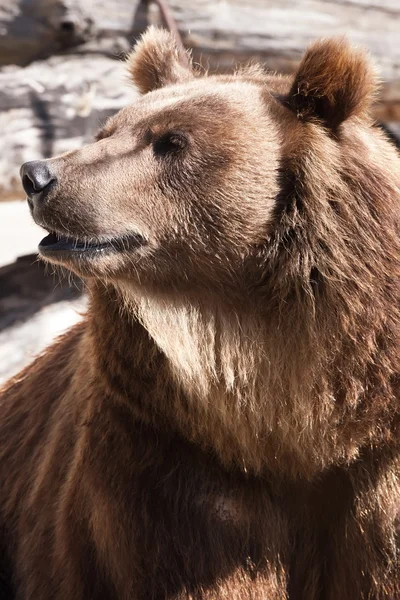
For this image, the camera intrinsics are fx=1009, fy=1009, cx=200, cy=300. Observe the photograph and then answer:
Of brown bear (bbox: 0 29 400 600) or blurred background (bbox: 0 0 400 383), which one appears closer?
brown bear (bbox: 0 29 400 600)

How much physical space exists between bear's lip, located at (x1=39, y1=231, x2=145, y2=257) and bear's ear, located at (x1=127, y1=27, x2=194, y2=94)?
32.2 inches

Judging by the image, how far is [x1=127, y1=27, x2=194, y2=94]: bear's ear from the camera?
3502 millimetres

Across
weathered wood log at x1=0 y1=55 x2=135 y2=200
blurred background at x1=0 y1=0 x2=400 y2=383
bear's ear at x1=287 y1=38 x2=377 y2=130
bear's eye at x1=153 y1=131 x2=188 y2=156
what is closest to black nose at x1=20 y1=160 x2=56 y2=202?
bear's eye at x1=153 y1=131 x2=188 y2=156

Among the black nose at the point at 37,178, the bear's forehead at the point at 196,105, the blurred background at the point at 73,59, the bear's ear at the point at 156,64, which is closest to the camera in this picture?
the black nose at the point at 37,178

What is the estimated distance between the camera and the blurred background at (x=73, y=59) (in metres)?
5.66

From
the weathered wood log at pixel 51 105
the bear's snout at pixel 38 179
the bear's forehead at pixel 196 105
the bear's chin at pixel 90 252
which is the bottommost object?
the weathered wood log at pixel 51 105

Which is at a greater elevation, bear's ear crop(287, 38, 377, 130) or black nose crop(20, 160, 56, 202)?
bear's ear crop(287, 38, 377, 130)

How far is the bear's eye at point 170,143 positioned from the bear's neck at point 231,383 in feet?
1.43

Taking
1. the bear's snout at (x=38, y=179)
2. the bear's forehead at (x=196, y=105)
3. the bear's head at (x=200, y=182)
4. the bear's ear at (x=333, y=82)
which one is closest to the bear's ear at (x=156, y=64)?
the bear's forehead at (x=196, y=105)

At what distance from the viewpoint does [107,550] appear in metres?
3.19

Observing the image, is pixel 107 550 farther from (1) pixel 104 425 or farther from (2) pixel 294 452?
(2) pixel 294 452

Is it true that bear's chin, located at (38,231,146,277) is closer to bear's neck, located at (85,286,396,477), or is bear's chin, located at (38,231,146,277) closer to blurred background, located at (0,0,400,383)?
bear's neck, located at (85,286,396,477)

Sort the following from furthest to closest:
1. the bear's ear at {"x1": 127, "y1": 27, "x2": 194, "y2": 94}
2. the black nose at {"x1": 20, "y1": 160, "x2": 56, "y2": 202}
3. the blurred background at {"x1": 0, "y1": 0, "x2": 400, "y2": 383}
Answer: the blurred background at {"x1": 0, "y1": 0, "x2": 400, "y2": 383}, the bear's ear at {"x1": 127, "y1": 27, "x2": 194, "y2": 94}, the black nose at {"x1": 20, "y1": 160, "x2": 56, "y2": 202}

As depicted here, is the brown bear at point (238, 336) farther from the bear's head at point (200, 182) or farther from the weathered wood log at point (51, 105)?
the weathered wood log at point (51, 105)
